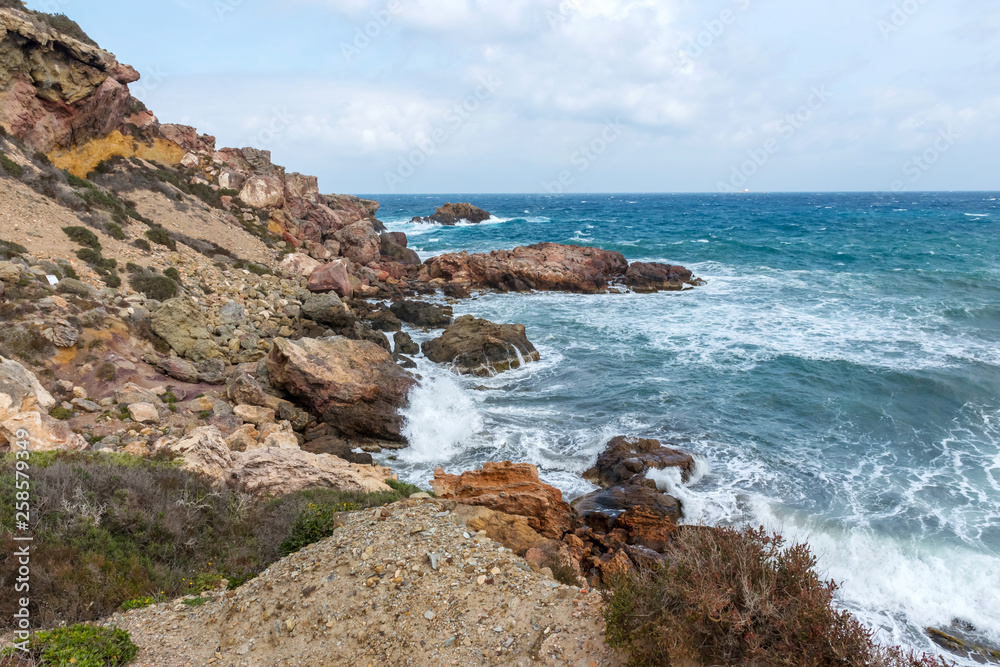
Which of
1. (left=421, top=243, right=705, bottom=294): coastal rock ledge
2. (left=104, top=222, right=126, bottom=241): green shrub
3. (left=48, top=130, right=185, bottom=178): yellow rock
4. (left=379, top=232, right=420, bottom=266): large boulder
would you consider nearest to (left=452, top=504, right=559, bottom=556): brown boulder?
(left=104, top=222, right=126, bottom=241): green shrub

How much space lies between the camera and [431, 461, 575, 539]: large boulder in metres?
9.92

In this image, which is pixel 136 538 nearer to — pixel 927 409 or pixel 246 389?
pixel 246 389

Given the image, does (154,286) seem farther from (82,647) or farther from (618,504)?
(618,504)

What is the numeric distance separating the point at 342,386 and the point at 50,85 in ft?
67.9

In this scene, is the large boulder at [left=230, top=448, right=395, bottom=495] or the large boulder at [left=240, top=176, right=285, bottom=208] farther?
the large boulder at [left=240, top=176, right=285, bottom=208]

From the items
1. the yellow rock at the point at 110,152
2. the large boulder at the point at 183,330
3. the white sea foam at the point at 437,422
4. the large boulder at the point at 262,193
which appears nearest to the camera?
the white sea foam at the point at 437,422

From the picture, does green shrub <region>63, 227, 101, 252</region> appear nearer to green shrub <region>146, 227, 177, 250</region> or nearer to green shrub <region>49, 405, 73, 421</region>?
green shrub <region>146, 227, 177, 250</region>

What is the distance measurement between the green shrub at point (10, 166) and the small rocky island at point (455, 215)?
217 feet

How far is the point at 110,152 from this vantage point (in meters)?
27.8

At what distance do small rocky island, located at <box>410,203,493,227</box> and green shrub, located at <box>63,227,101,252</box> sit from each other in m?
67.0

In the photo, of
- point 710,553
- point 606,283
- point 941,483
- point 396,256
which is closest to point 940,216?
point 606,283

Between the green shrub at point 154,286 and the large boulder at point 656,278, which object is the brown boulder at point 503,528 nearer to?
the green shrub at point 154,286

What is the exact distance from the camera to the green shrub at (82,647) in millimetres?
4926

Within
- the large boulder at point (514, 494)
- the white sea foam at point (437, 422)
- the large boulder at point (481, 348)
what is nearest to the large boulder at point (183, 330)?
the white sea foam at point (437, 422)
